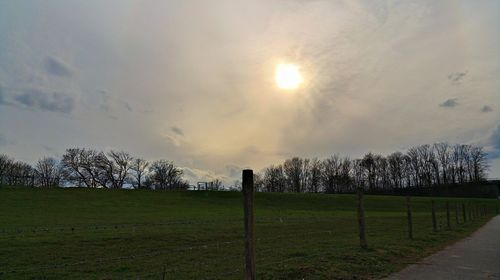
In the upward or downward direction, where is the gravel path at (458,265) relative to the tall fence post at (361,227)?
downward

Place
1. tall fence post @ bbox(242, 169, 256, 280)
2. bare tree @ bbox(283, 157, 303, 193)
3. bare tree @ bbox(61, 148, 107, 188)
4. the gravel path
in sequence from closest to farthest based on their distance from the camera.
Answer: tall fence post @ bbox(242, 169, 256, 280) < the gravel path < bare tree @ bbox(61, 148, 107, 188) < bare tree @ bbox(283, 157, 303, 193)

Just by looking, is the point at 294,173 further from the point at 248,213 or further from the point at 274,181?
the point at 248,213

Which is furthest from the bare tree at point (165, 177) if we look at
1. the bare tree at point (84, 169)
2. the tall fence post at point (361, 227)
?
the tall fence post at point (361, 227)

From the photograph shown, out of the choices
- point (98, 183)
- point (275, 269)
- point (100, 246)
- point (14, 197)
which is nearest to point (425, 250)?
point (275, 269)

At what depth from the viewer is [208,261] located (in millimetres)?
14125

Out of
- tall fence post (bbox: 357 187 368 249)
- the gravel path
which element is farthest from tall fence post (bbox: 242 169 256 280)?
tall fence post (bbox: 357 187 368 249)

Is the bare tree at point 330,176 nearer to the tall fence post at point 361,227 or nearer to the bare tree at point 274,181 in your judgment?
the bare tree at point 274,181

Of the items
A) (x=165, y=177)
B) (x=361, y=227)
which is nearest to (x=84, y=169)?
(x=165, y=177)

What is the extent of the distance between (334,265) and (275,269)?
1661mm

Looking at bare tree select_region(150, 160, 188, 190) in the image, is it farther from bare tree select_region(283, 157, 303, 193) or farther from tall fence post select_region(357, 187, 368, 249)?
tall fence post select_region(357, 187, 368, 249)

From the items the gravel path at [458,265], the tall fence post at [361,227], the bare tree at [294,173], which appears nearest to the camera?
the gravel path at [458,265]

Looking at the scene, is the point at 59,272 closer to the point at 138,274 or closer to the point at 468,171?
the point at 138,274

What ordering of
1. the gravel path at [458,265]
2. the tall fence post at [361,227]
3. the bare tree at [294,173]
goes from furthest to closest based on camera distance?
the bare tree at [294,173]
the tall fence post at [361,227]
the gravel path at [458,265]

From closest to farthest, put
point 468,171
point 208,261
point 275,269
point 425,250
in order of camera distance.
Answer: point 275,269 → point 208,261 → point 425,250 → point 468,171
